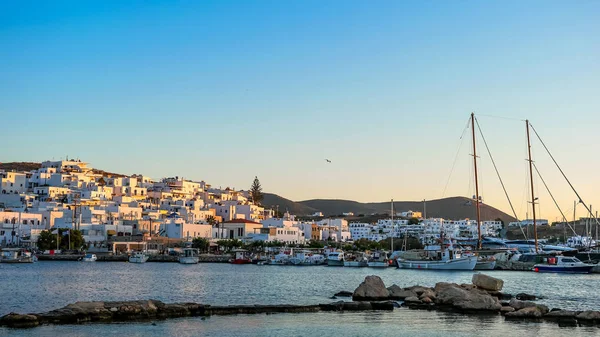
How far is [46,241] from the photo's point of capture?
327 feet

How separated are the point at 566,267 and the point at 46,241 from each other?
71.1 m

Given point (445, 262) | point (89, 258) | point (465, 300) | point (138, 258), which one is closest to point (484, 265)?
point (445, 262)

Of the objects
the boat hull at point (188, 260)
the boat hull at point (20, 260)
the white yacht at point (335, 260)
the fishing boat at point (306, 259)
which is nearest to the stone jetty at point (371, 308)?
the white yacht at point (335, 260)

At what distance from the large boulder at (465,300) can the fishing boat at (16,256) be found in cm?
6570

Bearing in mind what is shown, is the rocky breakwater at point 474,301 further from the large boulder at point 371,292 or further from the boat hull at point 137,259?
the boat hull at point 137,259

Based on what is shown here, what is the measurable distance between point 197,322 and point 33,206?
9620 centimetres

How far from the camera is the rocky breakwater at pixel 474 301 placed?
30656mm

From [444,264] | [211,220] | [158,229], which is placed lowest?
[444,264]

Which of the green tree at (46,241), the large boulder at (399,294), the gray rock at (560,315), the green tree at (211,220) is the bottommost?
the gray rock at (560,315)

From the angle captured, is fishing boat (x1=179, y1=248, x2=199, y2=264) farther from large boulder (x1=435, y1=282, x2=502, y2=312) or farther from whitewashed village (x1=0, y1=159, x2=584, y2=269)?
large boulder (x1=435, y1=282, x2=502, y2=312)

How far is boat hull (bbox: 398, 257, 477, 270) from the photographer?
7681cm

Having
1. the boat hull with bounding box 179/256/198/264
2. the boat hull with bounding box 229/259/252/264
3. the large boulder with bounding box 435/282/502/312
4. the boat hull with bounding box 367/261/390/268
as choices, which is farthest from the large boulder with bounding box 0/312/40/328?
the boat hull with bounding box 229/259/252/264

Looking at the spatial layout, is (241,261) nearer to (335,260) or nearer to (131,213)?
(335,260)

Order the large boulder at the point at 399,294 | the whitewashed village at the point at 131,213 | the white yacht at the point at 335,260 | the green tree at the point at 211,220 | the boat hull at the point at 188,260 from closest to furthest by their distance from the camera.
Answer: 1. the large boulder at the point at 399,294
2. the boat hull at the point at 188,260
3. the white yacht at the point at 335,260
4. the whitewashed village at the point at 131,213
5. the green tree at the point at 211,220
